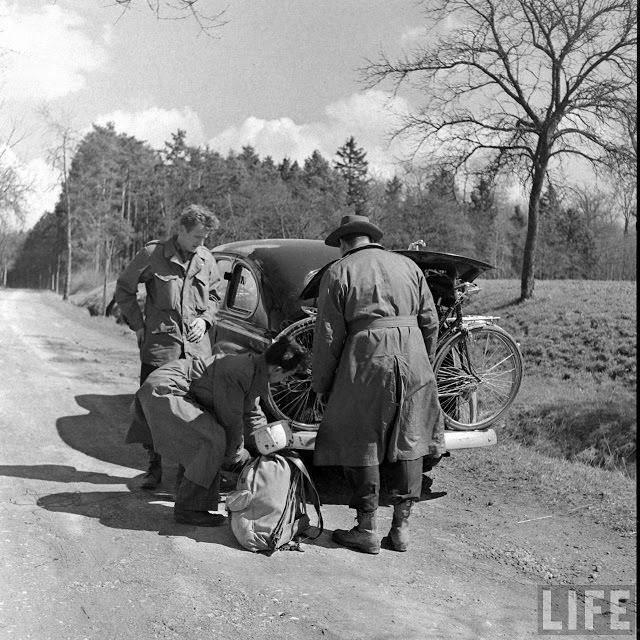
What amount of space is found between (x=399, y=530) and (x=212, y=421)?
1356mm

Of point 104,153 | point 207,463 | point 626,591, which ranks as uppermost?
point 104,153

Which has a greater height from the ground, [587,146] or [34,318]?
[587,146]

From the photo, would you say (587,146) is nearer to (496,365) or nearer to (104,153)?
(496,365)

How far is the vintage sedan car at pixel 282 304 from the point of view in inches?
212

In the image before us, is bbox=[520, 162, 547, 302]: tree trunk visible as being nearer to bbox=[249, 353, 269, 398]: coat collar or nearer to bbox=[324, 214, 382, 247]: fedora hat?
bbox=[324, 214, 382, 247]: fedora hat

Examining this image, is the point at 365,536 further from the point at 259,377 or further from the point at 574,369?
the point at 574,369

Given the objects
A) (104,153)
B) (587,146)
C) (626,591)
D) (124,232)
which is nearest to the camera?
(626,591)

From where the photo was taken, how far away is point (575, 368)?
1445cm

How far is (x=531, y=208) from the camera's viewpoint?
19125mm

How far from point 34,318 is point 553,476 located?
64.2ft

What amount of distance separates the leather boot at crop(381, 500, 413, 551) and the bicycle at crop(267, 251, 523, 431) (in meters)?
1.20

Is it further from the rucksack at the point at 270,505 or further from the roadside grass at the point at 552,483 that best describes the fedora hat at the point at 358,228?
the roadside grass at the point at 552,483

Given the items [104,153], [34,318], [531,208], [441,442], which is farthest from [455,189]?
[104,153]

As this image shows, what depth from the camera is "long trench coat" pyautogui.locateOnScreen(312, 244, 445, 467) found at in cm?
426
